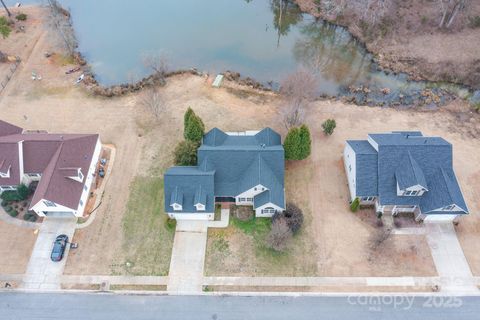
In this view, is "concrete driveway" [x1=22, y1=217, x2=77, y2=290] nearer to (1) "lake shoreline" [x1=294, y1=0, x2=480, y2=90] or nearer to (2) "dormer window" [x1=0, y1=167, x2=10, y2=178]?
(2) "dormer window" [x1=0, y1=167, x2=10, y2=178]

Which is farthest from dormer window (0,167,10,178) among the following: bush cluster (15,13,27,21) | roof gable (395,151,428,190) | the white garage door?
the white garage door

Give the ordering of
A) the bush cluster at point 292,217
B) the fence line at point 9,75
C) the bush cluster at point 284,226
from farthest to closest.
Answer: the fence line at point 9,75
the bush cluster at point 292,217
the bush cluster at point 284,226

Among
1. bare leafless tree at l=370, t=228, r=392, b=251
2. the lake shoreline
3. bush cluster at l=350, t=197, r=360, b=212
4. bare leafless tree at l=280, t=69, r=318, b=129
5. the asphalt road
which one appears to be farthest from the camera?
the lake shoreline

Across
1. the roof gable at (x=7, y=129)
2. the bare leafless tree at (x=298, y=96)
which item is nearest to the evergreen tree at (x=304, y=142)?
the bare leafless tree at (x=298, y=96)

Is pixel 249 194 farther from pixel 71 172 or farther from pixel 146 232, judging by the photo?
pixel 71 172

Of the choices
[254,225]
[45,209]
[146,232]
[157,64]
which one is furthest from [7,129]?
[254,225]

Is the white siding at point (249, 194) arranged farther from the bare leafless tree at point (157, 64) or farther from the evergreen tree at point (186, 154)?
the bare leafless tree at point (157, 64)
